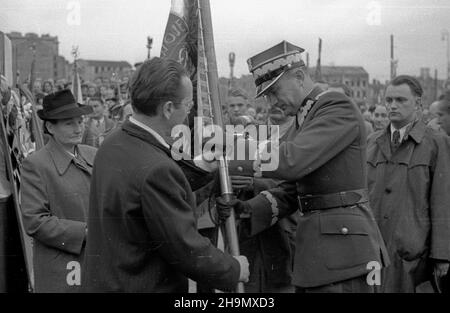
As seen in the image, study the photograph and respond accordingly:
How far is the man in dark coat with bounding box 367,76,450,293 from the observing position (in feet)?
14.1

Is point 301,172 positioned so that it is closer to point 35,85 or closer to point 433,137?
point 433,137

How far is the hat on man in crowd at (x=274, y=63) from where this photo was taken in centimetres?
349

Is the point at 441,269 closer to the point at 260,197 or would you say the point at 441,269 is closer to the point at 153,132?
the point at 260,197

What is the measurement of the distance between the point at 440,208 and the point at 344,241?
4.08ft

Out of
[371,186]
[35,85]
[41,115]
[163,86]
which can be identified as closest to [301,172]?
[163,86]

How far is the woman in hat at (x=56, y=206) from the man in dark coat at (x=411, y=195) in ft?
6.90

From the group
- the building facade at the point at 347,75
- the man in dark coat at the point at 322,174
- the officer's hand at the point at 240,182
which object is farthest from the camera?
the building facade at the point at 347,75

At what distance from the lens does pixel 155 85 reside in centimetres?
276

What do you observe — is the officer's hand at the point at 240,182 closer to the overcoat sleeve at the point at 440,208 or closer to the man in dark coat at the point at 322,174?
the man in dark coat at the point at 322,174

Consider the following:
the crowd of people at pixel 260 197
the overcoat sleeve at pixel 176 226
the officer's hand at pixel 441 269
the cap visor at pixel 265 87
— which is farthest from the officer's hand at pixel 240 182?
the officer's hand at pixel 441 269

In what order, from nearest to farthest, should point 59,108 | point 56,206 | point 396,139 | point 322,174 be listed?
point 322,174, point 56,206, point 59,108, point 396,139

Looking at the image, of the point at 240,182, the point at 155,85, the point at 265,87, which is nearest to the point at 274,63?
the point at 265,87

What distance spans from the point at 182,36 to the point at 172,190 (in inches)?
58.8

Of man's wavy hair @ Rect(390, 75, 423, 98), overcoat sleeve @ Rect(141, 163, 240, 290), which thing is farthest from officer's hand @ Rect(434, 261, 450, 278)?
overcoat sleeve @ Rect(141, 163, 240, 290)
